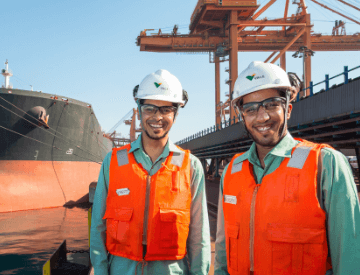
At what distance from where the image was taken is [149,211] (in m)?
2.24

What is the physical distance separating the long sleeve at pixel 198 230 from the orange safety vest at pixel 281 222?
14.1 inches

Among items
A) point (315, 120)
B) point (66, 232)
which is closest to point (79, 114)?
point (66, 232)

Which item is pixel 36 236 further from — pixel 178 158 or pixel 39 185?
pixel 178 158

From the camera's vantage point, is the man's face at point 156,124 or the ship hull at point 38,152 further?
the ship hull at point 38,152

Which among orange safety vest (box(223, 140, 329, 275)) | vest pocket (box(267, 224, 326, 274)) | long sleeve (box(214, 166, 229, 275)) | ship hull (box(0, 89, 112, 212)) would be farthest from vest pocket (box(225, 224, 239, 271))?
ship hull (box(0, 89, 112, 212))

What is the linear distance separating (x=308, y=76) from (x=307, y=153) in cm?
2835

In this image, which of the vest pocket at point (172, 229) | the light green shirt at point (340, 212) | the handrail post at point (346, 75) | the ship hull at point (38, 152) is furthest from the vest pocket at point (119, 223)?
the ship hull at point (38, 152)

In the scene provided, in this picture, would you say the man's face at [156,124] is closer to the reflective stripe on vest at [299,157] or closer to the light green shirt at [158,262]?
the light green shirt at [158,262]

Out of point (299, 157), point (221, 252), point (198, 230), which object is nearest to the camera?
point (299, 157)

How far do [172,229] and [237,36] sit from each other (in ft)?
86.0

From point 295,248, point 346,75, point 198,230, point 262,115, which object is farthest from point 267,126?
point 346,75

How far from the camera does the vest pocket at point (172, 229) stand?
2.20 metres

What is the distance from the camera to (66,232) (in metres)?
9.96

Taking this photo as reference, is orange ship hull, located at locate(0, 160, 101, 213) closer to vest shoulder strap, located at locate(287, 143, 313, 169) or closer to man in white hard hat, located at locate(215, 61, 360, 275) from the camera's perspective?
man in white hard hat, located at locate(215, 61, 360, 275)
